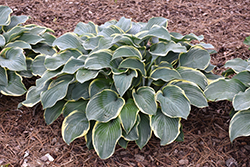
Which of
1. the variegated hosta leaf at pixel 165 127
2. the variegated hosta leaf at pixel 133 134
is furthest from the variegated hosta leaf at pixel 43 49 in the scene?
the variegated hosta leaf at pixel 165 127

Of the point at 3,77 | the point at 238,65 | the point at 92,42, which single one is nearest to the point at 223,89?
the point at 238,65

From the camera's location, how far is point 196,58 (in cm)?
260

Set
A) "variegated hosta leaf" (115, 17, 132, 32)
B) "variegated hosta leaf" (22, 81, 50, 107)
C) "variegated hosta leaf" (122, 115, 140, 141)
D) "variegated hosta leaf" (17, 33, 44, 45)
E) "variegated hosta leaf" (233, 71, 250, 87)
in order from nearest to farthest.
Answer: "variegated hosta leaf" (122, 115, 140, 141) → "variegated hosta leaf" (233, 71, 250, 87) → "variegated hosta leaf" (22, 81, 50, 107) → "variegated hosta leaf" (115, 17, 132, 32) → "variegated hosta leaf" (17, 33, 44, 45)

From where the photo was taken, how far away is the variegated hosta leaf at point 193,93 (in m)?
2.22

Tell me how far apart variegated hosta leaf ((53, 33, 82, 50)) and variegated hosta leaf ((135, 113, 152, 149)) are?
1142 mm

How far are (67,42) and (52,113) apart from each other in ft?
2.72

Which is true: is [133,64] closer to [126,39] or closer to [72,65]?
[126,39]

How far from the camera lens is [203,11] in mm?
4301

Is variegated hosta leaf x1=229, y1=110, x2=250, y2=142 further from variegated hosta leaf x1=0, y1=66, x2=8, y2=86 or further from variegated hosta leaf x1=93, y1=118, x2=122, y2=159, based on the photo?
variegated hosta leaf x1=0, y1=66, x2=8, y2=86

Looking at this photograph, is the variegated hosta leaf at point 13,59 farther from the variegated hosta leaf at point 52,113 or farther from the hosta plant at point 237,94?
the hosta plant at point 237,94

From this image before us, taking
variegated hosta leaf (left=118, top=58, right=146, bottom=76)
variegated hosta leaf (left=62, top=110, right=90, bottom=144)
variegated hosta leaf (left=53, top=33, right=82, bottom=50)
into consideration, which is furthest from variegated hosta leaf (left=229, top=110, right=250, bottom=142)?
variegated hosta leaf (left=53, top=33, right=82, bottom=50)

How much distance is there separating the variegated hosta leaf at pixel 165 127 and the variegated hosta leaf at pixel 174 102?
0.11m

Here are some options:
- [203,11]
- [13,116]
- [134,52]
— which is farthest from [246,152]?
[203,11]

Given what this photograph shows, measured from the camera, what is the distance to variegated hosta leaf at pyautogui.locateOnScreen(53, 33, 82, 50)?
263 centimetres
